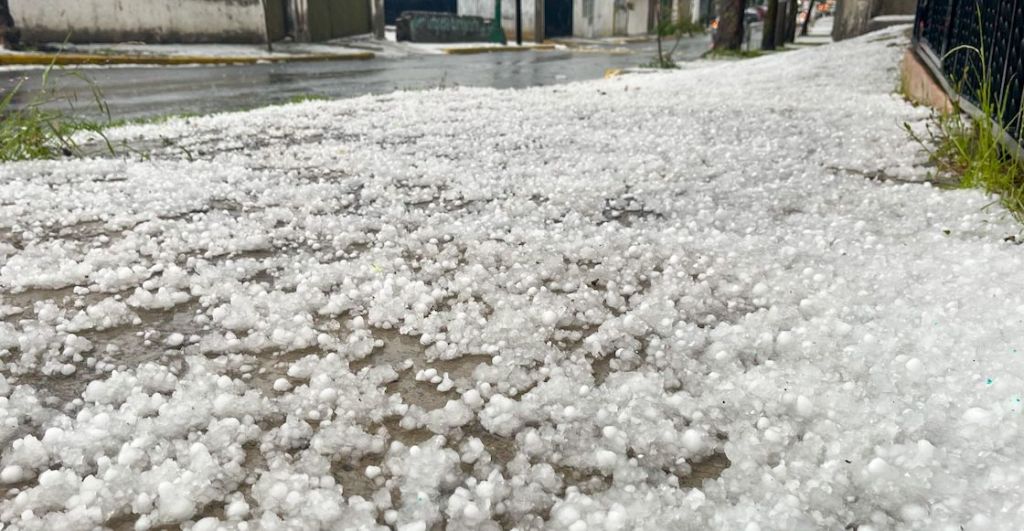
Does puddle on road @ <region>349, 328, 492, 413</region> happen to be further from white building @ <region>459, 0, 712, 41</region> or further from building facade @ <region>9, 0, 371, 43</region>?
white building @ <region>459, 0, 712, 41</region>

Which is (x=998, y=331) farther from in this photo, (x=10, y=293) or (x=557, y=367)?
(x=10, y=293)

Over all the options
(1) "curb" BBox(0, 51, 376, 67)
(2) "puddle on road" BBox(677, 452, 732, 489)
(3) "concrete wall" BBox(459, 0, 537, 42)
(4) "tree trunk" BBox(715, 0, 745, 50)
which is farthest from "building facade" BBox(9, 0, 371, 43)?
(2) "puddle on road" BBox(677, 452, 732, 489)

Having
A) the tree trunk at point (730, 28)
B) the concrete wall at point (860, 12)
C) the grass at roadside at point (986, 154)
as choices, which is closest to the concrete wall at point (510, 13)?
the tree trunk at point (730, 28)

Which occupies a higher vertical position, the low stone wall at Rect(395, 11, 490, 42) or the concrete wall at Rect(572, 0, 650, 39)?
the concrete wall at Rect(572, 0, 650, 39)

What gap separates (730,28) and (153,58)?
1066 centimetres

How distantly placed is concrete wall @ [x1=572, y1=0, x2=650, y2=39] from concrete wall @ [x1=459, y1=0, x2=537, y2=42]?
147 inches

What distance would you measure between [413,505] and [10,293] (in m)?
1.41

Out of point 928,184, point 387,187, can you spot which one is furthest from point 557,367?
point 928,184

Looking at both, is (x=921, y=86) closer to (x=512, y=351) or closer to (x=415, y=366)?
(x=512, y=351)

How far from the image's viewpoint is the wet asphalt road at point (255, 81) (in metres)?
6.63

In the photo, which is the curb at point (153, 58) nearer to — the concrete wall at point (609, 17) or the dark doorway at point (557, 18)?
the dark doorway at point (557, 18)

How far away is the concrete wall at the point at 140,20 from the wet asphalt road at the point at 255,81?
2.98 meters

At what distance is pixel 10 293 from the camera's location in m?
1.75

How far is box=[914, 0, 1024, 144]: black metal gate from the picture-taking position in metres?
2.58
